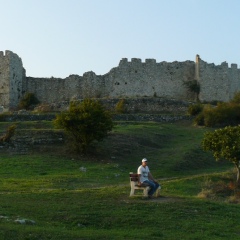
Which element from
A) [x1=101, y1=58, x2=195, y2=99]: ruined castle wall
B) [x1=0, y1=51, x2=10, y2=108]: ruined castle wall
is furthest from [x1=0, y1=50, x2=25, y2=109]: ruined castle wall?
[x1=101, y1=58, x2=195, y2=99]: ruined castle wall

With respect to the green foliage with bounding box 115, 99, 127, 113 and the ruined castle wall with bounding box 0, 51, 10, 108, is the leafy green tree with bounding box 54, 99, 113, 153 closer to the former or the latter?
the green foliage with bounding box 115, 99, 127, 113

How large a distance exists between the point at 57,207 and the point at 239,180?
423 inches

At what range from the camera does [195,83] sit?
5578cm

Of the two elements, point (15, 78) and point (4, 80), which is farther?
point (15, 78)

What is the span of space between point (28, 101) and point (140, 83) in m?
10.8

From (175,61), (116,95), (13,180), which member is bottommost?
(13,180)

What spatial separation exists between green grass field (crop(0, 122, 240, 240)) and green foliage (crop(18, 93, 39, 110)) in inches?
765

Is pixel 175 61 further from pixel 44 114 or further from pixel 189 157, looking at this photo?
pixel 189 157

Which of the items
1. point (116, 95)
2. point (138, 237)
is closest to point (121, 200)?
point (138, 237)

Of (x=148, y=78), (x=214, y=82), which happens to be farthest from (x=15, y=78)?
(x=214, y=82)

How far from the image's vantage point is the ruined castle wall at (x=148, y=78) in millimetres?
55125

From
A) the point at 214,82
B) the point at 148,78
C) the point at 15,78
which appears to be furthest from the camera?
the point at 214,82

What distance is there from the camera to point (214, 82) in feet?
184

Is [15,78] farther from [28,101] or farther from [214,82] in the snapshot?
[214,82]
